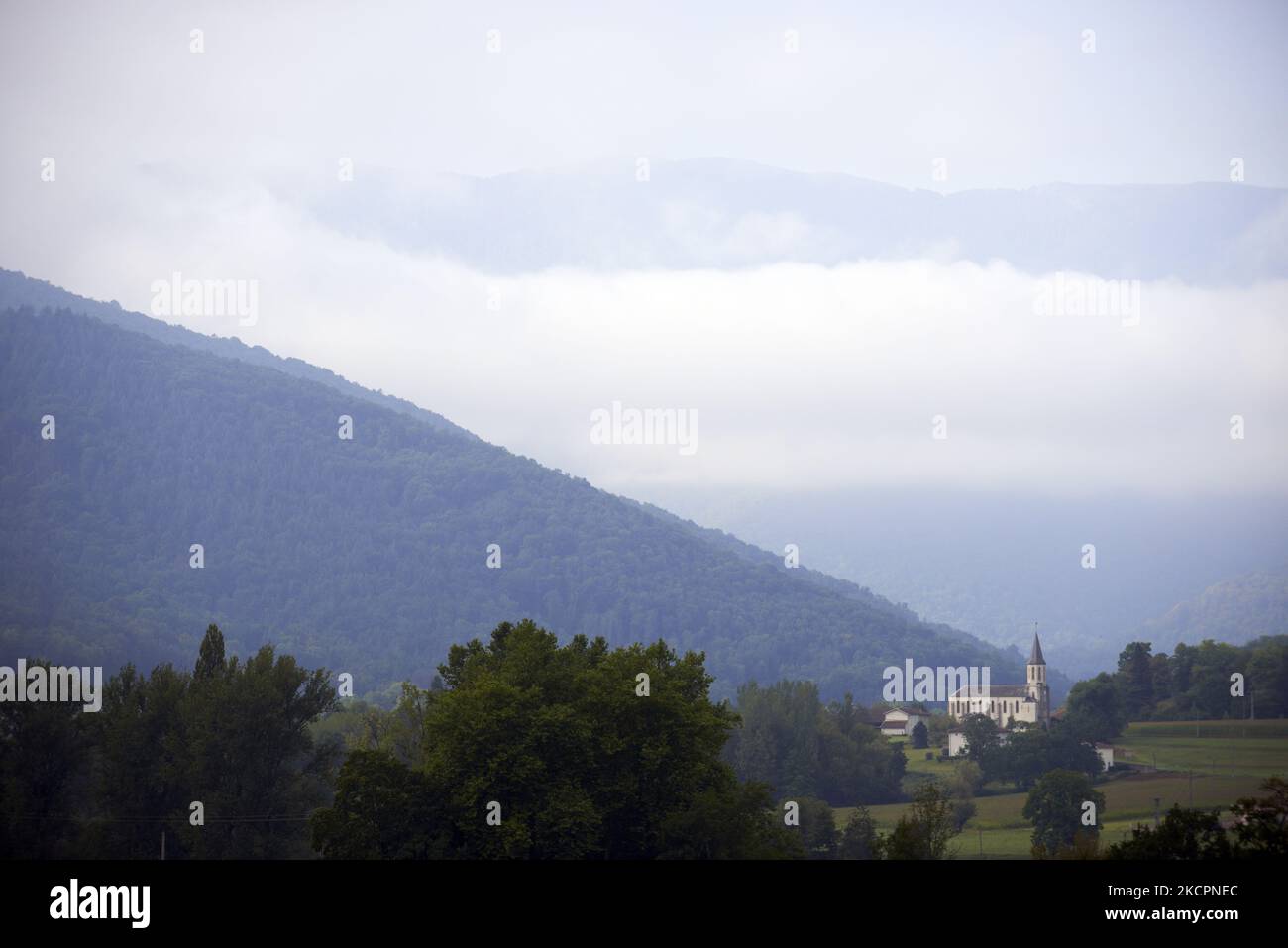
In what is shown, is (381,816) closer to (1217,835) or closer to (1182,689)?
(1217,835)

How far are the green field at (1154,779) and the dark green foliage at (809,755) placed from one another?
11.6 feet

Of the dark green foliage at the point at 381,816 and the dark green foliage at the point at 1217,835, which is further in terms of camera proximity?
the dark green foliage at the point at 381,816

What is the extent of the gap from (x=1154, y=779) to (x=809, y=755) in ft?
102

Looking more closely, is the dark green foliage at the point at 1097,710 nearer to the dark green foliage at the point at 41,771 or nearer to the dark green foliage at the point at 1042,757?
the dark green foliage at the point at 1042,757

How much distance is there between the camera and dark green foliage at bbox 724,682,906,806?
13425 centimetres

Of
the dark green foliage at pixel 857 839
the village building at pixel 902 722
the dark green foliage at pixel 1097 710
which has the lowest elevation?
the dark green foliage at pixel 857 839

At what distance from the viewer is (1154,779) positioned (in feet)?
411

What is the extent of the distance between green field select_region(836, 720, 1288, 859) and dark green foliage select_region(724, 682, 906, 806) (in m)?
3.53

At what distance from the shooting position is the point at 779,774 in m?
135

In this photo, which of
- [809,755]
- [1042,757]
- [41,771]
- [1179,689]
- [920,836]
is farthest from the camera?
[1179,689]

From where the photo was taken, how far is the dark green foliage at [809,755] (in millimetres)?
134250

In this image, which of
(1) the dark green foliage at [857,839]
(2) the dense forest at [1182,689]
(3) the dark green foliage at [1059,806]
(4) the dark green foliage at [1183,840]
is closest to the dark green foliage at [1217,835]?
(4) the dark green foliage at [1183,840]

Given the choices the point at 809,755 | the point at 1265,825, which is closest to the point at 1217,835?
the point at 1265,825
